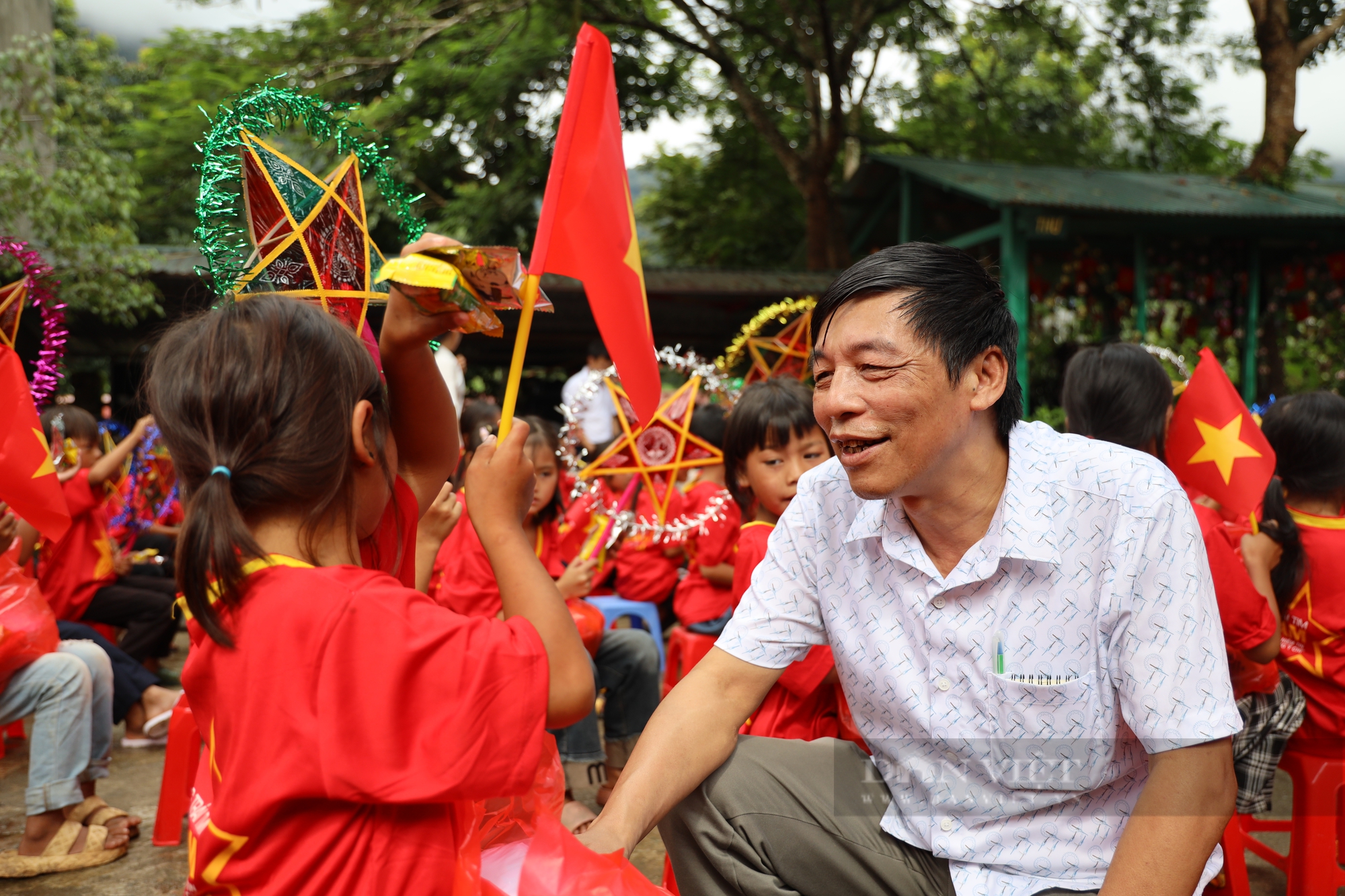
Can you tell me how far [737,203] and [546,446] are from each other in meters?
11.2

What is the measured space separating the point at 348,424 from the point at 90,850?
7.33 ft

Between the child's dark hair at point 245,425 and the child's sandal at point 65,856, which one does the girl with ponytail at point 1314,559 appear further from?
the child's sandal at point 65,856

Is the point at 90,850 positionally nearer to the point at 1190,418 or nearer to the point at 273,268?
the point at 273,268

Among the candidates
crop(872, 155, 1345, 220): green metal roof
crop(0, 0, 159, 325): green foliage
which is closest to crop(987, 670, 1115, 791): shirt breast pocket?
crop(0, 0, 159, 325): green foliage

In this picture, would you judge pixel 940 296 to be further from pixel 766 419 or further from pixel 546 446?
pixel 546 446

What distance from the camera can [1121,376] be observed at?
260 centimetres

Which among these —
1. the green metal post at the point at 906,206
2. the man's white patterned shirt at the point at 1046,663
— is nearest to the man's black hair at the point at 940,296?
the man's white patterned shirt at the point at 1046,663

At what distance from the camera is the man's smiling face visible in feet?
5.38

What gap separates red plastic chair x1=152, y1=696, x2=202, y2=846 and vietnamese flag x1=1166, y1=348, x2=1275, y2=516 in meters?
2.86

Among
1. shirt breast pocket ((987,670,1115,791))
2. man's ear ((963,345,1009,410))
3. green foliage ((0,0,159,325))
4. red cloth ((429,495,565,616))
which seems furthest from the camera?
green foliage ((0,0,159,325))

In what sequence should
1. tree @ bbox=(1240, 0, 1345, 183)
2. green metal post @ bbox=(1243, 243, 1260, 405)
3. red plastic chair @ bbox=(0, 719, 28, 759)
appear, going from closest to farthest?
red plastic chair @ bbox=(0, 719, 28, 759) → green metal post @ bbox=(1243, 243, 1260, 405) → tree @ bbox=(1240, 0, 1345, 183)

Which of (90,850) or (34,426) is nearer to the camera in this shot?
(34,426)

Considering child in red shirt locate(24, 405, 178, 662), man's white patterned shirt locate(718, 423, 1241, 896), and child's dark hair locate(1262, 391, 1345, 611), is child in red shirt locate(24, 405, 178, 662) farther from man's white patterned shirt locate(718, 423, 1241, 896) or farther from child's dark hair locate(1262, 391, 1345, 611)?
child's dark hair locate(1262, 391, 1345, 611)

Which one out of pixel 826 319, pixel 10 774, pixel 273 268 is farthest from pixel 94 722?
pixel 826 319
